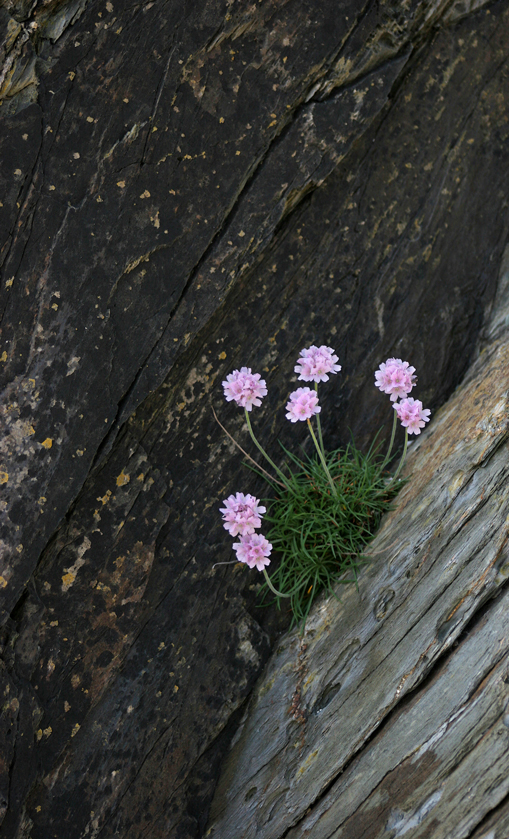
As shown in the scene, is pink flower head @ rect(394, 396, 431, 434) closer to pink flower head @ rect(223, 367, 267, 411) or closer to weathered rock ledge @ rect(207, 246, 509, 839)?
weathered rock ledge @ rect(207, 246, 509, 839)

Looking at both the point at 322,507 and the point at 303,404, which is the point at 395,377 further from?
the point at 322,507

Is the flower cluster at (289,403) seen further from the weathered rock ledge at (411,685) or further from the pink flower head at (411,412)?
the weathered rock ledge at (411,685)

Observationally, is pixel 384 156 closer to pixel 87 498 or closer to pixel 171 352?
pixel 171 352

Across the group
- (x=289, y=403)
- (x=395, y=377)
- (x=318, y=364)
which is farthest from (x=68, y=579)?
(x=395, y=377)

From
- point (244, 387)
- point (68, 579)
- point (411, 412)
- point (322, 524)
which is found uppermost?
point (411, 412)

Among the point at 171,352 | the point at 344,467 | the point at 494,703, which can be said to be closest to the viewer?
the point at 494,703

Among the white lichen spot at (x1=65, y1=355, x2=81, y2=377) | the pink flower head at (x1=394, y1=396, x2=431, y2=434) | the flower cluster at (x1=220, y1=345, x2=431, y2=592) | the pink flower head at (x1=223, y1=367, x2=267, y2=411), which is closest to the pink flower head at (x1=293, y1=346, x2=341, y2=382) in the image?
the flower cluster at (x1=220, y1=345, x2=431, y2=592)

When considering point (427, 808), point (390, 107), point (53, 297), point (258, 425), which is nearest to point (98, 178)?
point (53, 297)
